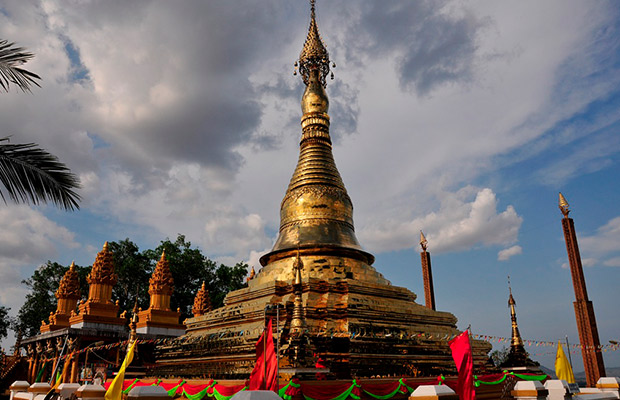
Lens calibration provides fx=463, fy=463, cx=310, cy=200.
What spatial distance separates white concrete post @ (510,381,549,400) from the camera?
10.4 meters

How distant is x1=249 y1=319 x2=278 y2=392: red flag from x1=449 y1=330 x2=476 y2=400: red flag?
11.5 feet

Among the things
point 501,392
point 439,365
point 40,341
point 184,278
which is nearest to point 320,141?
point 439,365

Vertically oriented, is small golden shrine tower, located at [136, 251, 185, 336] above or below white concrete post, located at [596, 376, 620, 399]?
above

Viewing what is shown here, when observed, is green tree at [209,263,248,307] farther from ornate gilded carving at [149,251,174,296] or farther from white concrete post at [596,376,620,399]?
white concrete post at [596,376,620,399]

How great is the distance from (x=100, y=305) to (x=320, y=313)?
1637cm

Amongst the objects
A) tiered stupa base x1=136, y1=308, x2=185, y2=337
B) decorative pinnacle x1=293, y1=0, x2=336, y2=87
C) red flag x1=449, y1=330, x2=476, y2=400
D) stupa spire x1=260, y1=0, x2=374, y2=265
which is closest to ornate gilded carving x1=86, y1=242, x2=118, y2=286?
tiered stupa base x1=136, y1=308, x2=185, y2=337

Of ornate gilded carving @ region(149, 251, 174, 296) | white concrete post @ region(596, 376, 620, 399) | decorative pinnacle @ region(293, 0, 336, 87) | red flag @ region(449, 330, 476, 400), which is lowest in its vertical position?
white concrete post @ region(596, 376, 620, 399)

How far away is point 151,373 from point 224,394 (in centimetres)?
879

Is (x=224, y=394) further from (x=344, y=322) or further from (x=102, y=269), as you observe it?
(x=102, y=269)

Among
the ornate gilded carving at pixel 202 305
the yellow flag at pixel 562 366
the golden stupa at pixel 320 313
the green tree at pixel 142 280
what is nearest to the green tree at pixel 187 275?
the green tree at pixel 142 280

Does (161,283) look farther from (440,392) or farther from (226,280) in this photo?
(440,392)

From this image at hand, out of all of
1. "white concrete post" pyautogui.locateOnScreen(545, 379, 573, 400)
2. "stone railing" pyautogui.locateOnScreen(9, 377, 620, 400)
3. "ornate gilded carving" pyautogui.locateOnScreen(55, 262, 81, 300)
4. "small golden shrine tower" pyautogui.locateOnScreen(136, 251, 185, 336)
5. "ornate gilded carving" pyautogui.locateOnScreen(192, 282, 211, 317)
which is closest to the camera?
"stone railing" pyautogui.locateOnScreen(9, 377, 620, 400)

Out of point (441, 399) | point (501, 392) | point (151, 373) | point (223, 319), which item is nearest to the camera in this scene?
point (441, 399)

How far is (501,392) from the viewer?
48.4 feet
